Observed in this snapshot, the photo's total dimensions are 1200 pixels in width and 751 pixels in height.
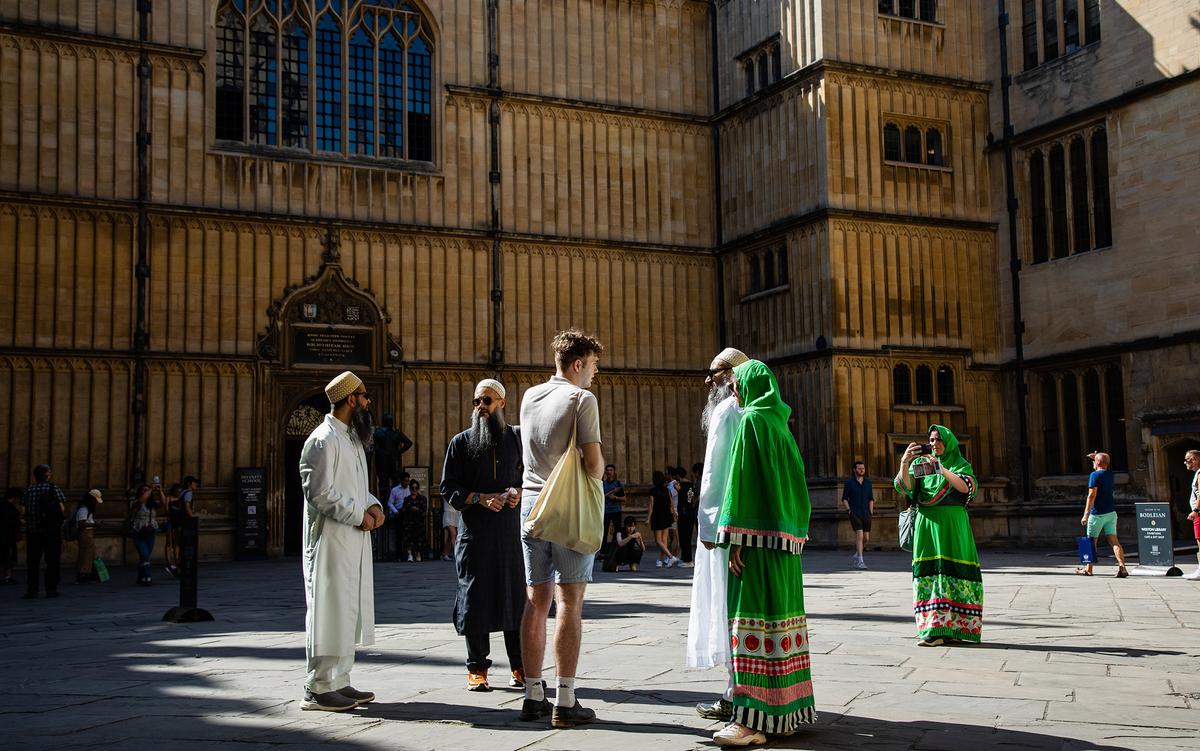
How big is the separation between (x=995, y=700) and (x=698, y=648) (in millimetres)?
1521

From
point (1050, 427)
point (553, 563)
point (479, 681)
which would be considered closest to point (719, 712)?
point (553, 563)

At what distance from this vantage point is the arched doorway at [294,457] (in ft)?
73.4

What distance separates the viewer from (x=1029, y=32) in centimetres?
2364

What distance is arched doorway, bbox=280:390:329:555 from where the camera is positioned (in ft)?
73.4

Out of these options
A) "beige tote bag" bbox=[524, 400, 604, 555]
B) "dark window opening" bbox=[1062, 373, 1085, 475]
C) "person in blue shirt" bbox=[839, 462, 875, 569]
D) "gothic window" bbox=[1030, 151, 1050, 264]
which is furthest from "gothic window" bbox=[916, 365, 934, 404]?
"beige tote bag" bbox=[524, 400, 604, 555]

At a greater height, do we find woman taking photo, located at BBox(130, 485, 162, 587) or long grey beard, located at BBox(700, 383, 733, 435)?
long grey beard, located at BBox(700, 383, 733, 435)

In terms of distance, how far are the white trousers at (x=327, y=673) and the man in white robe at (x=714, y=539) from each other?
1793 mm

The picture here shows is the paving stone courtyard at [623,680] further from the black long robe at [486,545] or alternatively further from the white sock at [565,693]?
the black long robe at [486,545]

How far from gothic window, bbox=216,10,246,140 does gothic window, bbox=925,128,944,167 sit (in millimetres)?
12701

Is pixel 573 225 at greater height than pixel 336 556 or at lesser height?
greater

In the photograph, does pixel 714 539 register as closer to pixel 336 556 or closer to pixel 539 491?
pixel 539 491

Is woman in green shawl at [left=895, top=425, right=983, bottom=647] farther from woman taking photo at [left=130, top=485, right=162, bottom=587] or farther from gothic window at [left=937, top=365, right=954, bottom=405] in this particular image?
gothic window at [left=937, top=365, right=954, bottom=405]

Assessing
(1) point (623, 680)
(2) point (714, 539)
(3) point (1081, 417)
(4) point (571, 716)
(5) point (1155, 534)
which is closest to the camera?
(4) point (571, 716)

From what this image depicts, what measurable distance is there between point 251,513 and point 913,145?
13892 mm
